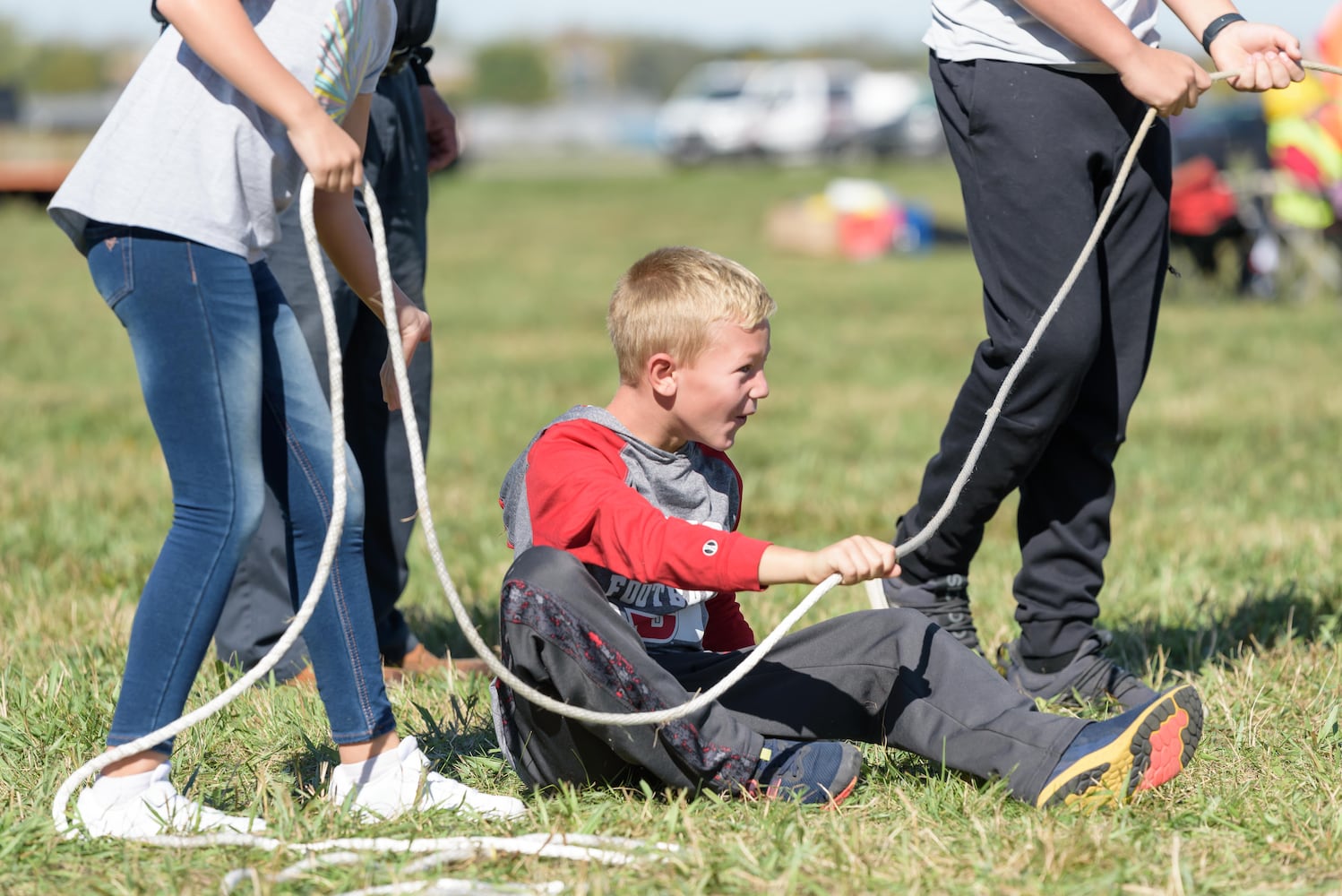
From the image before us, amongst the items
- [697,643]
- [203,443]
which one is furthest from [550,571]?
[203,443]

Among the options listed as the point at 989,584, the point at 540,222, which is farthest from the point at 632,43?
the point at 989,584

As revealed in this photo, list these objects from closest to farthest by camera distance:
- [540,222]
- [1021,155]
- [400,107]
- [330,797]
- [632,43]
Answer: [330,797], [1021,155], [400,107], [540,222], [632,43]

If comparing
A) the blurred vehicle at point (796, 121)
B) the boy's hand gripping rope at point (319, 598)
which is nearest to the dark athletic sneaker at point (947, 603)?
Result: the boy's hand gripping rope at point (319, 598)

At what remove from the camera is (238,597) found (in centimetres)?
363

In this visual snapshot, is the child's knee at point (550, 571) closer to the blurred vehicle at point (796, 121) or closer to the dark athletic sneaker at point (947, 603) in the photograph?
the dark athletic sneaker at point (947, 603)

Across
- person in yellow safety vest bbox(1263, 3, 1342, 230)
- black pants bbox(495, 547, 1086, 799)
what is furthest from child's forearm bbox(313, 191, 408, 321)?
person in yellow safety vest bbox(1263, 3, 1342, 230)

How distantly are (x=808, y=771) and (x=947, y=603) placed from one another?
895 millimetres

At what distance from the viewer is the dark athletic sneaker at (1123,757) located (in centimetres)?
256

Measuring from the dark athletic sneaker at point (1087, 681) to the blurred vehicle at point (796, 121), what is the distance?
→ 103 feet

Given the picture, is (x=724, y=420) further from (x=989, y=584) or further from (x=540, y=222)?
(x=540, y=222)

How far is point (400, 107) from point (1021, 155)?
1455mm

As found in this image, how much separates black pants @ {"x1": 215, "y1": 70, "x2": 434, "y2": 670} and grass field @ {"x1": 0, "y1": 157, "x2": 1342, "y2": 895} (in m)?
0.21

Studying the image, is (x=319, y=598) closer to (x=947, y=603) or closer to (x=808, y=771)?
(x=808, y=771)

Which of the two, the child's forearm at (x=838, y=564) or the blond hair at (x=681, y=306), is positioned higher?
the blond hair at (x=681, y=306)
